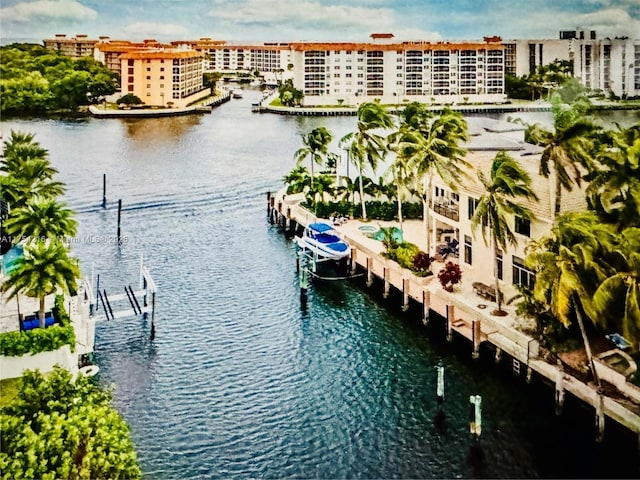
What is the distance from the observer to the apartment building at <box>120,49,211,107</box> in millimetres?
64812

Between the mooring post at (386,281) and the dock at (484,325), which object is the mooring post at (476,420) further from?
the mooring post at (386,281)

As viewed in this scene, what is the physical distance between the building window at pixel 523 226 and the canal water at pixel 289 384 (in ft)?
9.08

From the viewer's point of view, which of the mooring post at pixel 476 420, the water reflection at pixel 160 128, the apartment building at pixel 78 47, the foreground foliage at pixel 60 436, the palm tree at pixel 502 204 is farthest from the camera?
the apartment building at pixel 78 47

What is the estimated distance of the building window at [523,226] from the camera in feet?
49.1

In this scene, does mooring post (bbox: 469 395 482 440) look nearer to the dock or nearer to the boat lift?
the dock

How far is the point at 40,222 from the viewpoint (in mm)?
14430

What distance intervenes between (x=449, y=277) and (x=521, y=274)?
5.00 ft

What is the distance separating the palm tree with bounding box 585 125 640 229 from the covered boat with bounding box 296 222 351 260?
7.63 metres

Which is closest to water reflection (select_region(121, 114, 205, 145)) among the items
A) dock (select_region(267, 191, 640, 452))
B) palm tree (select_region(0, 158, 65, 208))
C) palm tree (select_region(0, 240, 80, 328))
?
palm tree (select_region(0, 158, 65, 208))

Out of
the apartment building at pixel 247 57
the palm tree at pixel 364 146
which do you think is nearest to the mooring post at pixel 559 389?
the palm tree at pixel 364 146

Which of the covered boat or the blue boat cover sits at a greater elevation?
the blue boat cover

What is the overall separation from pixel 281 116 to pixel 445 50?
67.0 feet

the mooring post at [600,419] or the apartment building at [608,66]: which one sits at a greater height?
the apartment building at [608,66]

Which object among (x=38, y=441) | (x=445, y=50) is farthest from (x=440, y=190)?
(x=445, y=50)
